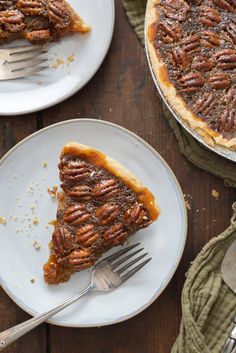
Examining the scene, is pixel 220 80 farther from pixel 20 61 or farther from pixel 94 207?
pixel 20 61

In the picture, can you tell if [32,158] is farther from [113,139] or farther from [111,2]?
[111,2]

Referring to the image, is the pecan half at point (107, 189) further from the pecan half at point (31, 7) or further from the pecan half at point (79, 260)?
the pecan half at point (31, 7)

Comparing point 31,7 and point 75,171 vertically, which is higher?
point 31,7

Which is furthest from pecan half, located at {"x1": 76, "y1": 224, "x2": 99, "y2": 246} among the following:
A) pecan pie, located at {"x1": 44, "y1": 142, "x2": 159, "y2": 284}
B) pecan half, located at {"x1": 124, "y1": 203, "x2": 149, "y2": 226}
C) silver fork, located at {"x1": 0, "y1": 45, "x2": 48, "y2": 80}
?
silver fork, located at {"x1": 0, "y1": 45, "x2": 48, "y2": 80}

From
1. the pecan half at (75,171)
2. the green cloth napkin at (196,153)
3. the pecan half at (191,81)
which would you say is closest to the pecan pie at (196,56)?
the pecan half at (191,81)

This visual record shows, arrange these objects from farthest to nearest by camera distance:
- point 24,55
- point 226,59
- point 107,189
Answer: point 24,55 → point 107,189 → point 226,59

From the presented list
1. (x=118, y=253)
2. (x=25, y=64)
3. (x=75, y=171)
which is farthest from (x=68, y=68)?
(x=118, y=253)

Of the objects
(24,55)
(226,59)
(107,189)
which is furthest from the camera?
(24,55)
